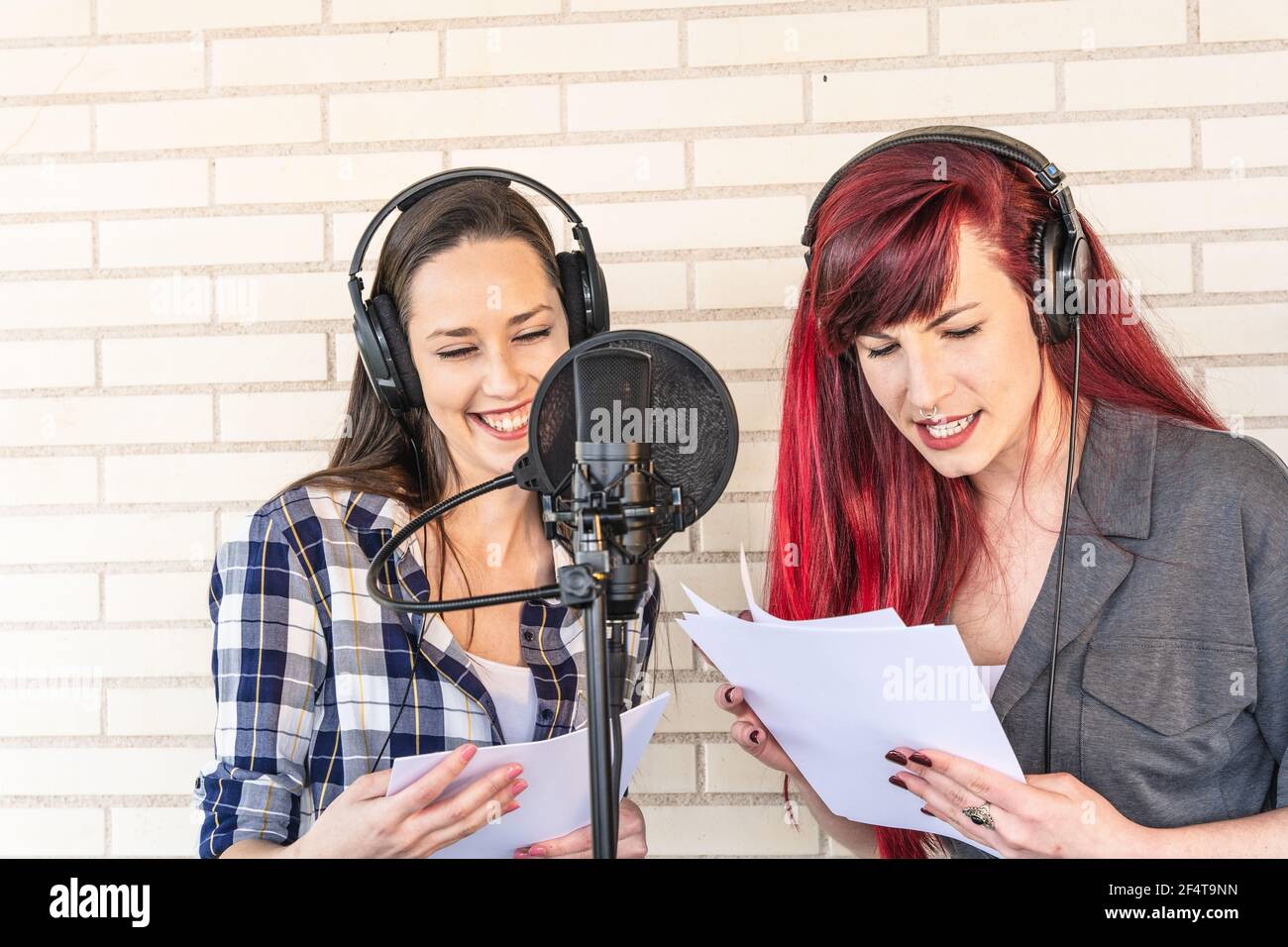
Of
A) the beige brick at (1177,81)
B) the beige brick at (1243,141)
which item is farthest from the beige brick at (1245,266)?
the beige brick at (1177,81)

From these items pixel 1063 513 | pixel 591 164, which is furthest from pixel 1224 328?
pixel 591 164

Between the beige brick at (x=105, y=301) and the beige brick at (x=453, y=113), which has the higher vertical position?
the beige brick at (x=453, y=113)

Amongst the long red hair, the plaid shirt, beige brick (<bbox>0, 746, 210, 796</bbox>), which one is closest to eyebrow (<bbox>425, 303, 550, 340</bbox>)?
the plaid shirt

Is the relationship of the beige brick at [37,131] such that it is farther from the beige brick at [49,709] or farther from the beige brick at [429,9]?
the beige brick at [49,709]

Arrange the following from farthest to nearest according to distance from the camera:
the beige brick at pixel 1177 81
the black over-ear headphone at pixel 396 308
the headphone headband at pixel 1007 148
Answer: the beige brick at pixel 1177 81
the black over-ear headphone at pixel 396 308
the headphone headband at pixel 1007 148

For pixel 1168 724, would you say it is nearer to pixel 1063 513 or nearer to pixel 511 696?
pixel 1063 513

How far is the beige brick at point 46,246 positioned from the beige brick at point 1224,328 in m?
1.85

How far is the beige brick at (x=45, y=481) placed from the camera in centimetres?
187

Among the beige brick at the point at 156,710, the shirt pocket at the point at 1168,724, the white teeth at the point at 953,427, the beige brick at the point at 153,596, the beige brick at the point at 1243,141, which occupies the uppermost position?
the beige brick at the point at 1243,141

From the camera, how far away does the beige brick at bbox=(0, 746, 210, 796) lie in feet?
6.08

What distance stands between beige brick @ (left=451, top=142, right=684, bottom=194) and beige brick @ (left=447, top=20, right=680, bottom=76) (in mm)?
135

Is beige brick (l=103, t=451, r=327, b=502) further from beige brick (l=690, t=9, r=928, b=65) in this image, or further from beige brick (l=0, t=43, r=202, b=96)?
beige brick (l=690, t=9, r=928, b=65)

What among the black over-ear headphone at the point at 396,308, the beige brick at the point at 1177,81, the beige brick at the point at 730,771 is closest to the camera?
the black over-ear headphone at the point at 396,308

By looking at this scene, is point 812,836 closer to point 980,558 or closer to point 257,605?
point 980,558
